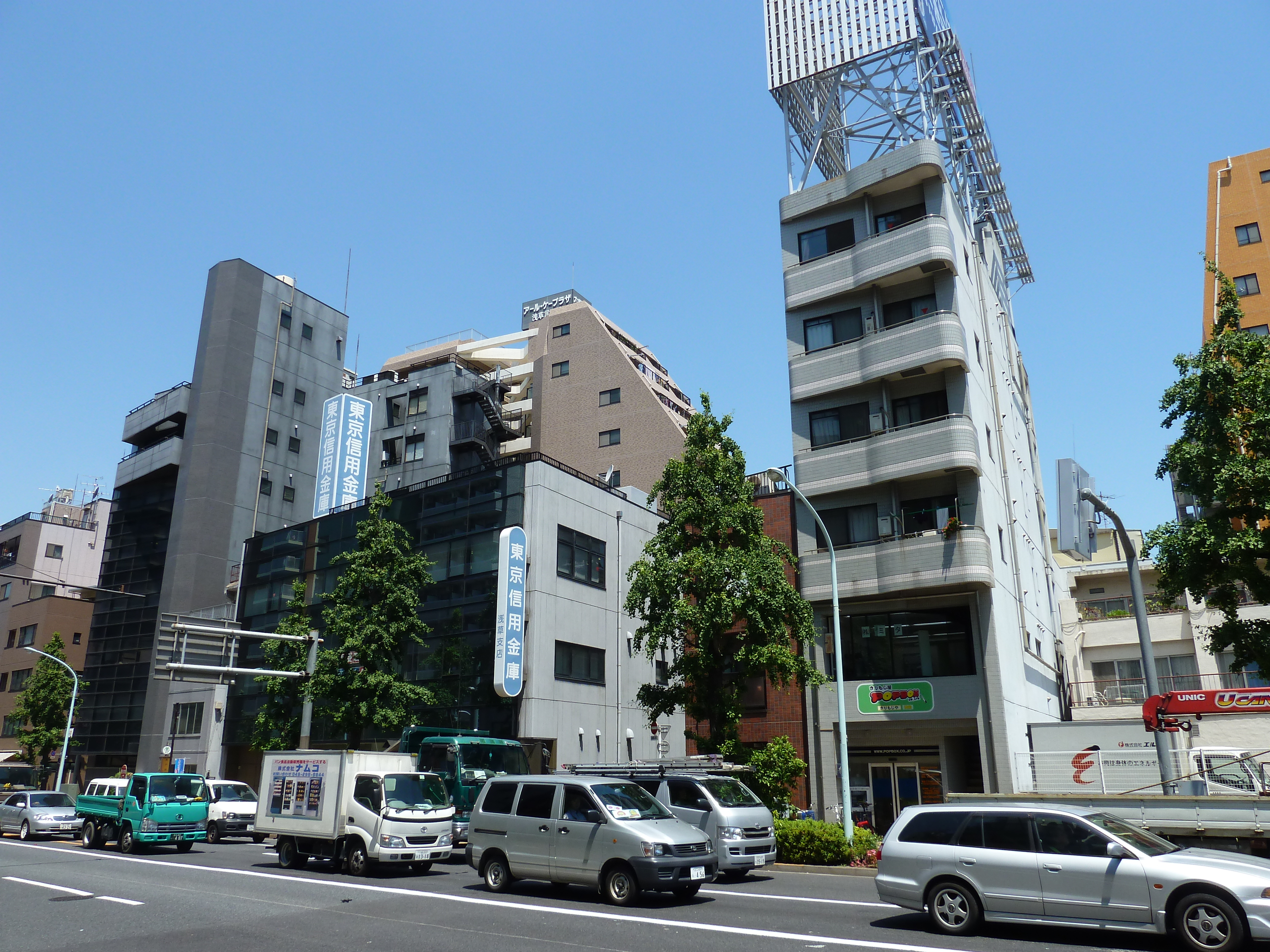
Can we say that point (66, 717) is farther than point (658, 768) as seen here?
Yes

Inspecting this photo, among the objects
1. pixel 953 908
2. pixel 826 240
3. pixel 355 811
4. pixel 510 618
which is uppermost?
pixel 826 240

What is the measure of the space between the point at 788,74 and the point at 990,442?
17.3 metres

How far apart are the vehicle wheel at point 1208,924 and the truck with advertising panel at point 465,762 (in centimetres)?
1653

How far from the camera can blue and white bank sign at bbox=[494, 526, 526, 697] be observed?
1244 inches

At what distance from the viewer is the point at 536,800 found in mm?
15555

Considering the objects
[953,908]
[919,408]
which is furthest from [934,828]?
[919,408]

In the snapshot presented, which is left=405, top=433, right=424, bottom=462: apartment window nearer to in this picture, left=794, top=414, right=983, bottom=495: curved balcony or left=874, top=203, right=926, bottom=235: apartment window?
left=794, top=414, right=983, bottom=495: curved balcony

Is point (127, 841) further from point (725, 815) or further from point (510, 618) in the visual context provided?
point (725, 815)

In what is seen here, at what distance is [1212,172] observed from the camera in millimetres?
54062

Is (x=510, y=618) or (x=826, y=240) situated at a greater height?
(x=826, y=240)

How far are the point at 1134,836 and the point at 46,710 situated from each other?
6197 centimetres

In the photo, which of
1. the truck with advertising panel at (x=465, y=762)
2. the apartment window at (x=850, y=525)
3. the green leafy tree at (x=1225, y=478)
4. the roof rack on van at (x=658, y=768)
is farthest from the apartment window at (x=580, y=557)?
the green leafy tree at (x=1225, y=478)

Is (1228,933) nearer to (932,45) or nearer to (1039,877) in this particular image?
(1039,877)

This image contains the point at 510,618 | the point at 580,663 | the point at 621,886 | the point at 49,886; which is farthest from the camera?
the point at 580,663
